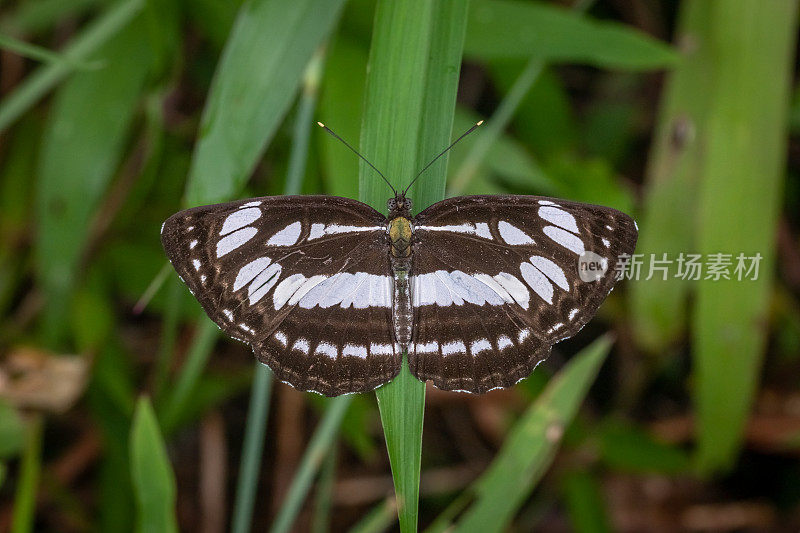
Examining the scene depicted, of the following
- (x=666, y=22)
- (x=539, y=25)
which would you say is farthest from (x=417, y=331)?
(x=666, y=22)

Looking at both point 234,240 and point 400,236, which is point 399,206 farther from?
point 234,240

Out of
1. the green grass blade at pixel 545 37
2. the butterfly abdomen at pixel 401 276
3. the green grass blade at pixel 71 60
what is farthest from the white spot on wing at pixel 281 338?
the green grass blade at pixel 545 37

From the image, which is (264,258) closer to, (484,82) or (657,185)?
(657,185)

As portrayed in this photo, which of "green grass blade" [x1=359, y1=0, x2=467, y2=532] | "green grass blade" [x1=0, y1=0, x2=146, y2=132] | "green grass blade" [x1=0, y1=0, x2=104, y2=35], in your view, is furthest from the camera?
"green grass blade" [x1=0, y1=0, x2=104, y2=35]

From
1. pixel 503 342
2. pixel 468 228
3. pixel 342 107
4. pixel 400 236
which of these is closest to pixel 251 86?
pixel 342 107

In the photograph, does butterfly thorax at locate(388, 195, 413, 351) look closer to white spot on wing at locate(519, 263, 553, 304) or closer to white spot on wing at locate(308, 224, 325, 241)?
white spot on wing at locate(308, 224, 325, 241)

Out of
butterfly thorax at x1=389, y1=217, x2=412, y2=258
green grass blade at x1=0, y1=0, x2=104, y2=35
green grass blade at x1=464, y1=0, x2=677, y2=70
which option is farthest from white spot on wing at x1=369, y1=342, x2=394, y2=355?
green grass blade at x1=0, y1=0, x2=104, y2=35

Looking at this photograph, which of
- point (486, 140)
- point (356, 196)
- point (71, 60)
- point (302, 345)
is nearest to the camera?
point (302, 345)
